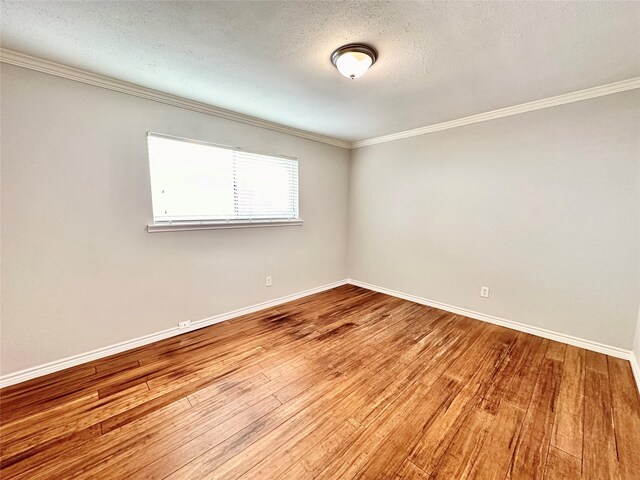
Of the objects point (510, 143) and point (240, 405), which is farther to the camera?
point (510, 143)

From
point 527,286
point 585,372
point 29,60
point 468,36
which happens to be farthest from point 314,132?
point 585,372

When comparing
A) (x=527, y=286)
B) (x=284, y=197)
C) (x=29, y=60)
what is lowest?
(x=527, y=286)

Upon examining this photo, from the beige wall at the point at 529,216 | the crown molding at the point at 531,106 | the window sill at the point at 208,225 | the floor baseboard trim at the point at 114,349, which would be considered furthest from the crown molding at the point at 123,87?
the floor baseboard trim at the point at 114,349

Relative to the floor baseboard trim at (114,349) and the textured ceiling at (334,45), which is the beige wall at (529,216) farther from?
the floor baseboard trim at (114,349)

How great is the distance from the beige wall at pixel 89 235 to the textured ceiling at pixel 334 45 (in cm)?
32

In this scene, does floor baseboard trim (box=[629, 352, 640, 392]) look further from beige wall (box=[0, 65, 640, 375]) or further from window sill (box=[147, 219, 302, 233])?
window sill (box=[147, 219, 302, 233])

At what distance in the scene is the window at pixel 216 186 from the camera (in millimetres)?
2486

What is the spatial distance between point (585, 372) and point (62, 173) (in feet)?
14.8

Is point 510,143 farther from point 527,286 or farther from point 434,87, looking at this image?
point 527,286

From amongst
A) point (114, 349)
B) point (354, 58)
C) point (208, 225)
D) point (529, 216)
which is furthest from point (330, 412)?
point (529, 216)

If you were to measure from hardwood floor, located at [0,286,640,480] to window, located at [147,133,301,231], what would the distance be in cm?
128

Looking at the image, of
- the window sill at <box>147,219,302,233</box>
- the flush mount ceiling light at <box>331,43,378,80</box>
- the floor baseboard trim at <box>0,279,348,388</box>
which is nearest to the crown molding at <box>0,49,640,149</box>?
the window sill at <box>147,219,302,233</box>

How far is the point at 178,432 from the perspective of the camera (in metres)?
1.51

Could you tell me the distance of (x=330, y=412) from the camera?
65.7 inches
